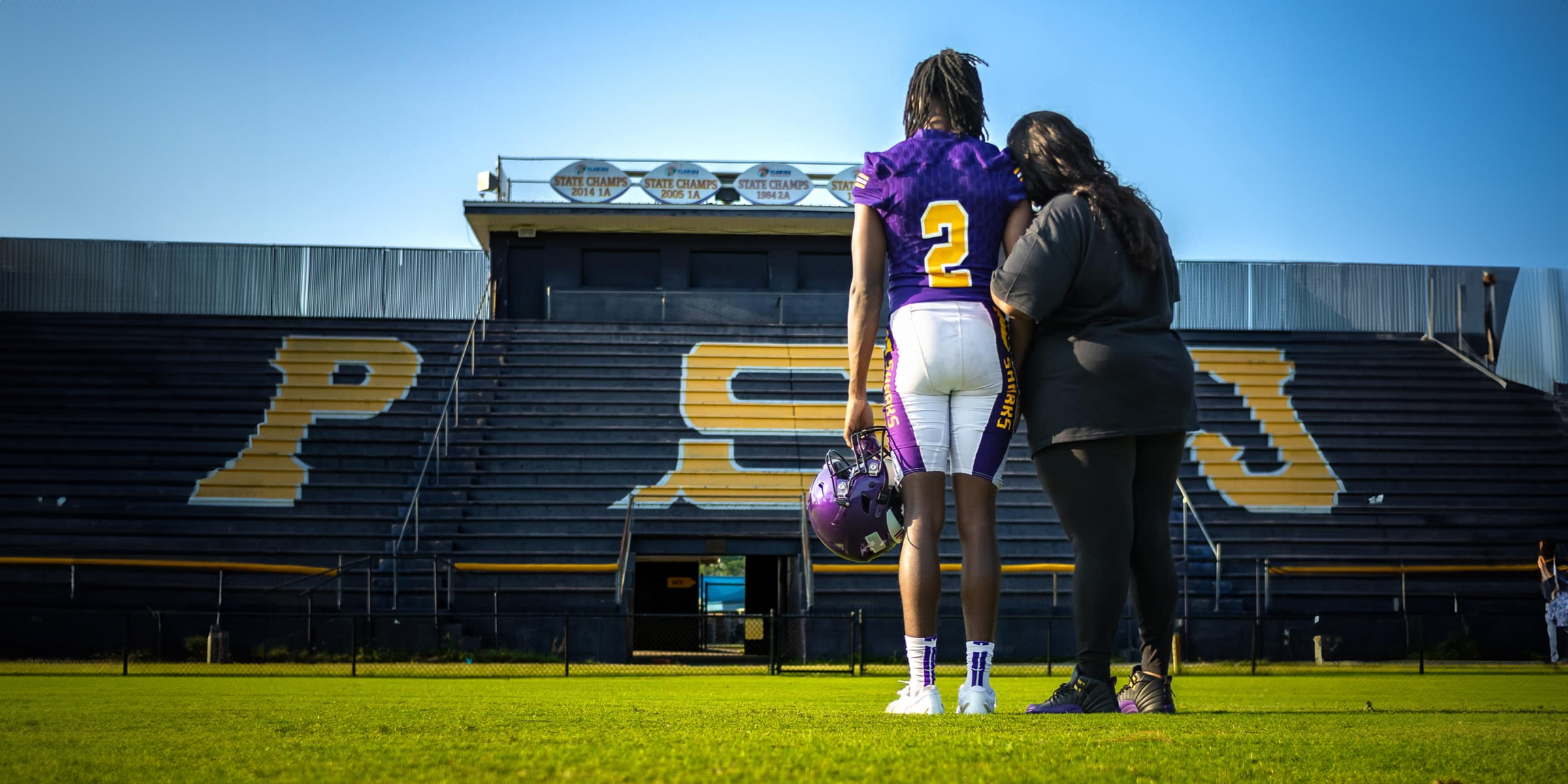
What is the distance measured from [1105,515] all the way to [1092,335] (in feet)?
1.83

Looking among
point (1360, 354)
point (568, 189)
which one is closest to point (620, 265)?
point (568, 189)

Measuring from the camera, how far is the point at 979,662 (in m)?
3.91

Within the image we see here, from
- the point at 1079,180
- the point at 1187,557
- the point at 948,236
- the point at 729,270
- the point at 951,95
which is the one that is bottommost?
the point at 1187,557

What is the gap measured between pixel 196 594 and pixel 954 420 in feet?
46.7

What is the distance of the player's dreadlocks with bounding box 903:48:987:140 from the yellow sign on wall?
15.1 meters

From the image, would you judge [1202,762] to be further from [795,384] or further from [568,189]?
[568,189]

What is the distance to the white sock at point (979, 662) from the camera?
391 cm

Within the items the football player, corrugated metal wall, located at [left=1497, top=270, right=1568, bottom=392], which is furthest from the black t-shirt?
corrugated metal wall, located at [left=1497, top=270, right=1568, bottom=392]

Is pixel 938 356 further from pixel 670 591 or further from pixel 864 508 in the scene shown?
pixel 670 591

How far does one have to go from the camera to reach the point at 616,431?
1889cm

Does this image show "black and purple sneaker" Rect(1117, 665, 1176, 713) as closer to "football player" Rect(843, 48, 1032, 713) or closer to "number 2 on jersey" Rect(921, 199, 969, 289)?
"football player" Rect(843, 48, 1032, 713)

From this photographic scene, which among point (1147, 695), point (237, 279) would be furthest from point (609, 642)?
point (237, 279)

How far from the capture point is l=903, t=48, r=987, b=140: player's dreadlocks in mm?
4305

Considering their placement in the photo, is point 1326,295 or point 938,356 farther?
point 1326,295
